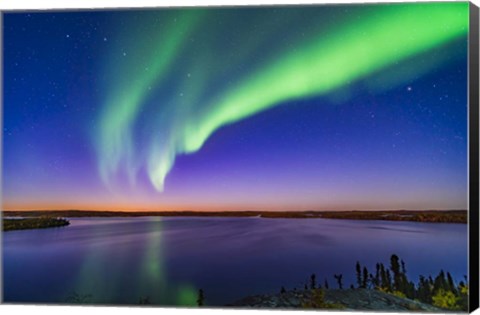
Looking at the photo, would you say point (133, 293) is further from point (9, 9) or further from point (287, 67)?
point (9, 9)

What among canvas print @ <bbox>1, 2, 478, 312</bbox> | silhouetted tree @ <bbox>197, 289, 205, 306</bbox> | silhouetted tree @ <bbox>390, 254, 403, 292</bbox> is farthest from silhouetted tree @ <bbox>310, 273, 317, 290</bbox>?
silhouetted tree @ <bbox>197, 289, 205, 306</bbox>

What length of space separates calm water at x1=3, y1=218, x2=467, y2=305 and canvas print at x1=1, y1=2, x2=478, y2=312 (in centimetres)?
1

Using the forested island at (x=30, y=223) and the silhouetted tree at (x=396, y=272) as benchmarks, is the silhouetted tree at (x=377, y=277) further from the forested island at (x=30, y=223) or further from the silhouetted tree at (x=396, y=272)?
the forested island at (x=30, y=223)

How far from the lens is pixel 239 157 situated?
588 centimetres

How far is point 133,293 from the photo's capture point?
5.85 m

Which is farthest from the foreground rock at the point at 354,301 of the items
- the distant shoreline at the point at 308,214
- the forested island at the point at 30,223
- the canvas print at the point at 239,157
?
the forested island at the point at 30,223

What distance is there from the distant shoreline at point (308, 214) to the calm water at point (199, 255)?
43 mm

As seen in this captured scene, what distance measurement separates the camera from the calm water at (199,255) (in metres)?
5.53

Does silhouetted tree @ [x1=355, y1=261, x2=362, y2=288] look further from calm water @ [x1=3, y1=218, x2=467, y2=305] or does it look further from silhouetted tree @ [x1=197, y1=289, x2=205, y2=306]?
silhouetted tree @ [x1=197, y1=289, x2=205, y2=306]

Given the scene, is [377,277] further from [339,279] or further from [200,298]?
[200,298]

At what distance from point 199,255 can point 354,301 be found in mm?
1324

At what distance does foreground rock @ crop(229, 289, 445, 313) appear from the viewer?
5.51m

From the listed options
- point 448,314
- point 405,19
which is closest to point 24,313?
point 448,314

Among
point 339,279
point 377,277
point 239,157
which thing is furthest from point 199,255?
point 377,277
